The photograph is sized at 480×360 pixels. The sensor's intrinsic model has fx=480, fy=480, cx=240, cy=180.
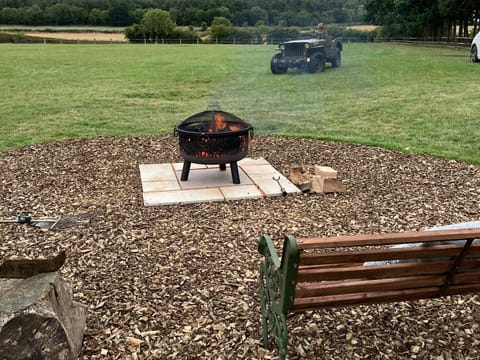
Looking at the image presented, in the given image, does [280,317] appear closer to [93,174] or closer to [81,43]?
[93,174]

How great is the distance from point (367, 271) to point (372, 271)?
3 cm

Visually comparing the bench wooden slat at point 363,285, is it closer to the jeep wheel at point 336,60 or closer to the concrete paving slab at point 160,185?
the concrete paving slab at point 160,185

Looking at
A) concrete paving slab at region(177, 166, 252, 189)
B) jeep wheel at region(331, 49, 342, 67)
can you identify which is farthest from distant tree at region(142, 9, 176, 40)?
concrete paving slab at region(177, 166, 252, 189)

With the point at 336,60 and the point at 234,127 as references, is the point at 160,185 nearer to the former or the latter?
the point at 234,127

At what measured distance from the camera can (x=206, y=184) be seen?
5.75 metres

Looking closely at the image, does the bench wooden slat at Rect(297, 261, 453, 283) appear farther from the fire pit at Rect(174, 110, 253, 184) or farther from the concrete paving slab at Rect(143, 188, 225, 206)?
the fire pit at Rect(174, 110, 253, 184)

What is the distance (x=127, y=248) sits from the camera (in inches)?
161

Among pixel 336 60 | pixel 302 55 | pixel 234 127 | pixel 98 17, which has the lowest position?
pixel 234 127

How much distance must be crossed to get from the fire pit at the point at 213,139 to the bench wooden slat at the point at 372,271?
10.0 ft

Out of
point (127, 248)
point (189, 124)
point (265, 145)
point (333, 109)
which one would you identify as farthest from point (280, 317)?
point (333, 109)

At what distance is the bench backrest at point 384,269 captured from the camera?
221 centimetres

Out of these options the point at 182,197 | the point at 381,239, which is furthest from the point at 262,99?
the point at 381,239

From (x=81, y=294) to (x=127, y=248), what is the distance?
0.76 meters

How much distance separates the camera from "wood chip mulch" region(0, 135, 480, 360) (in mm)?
2914
